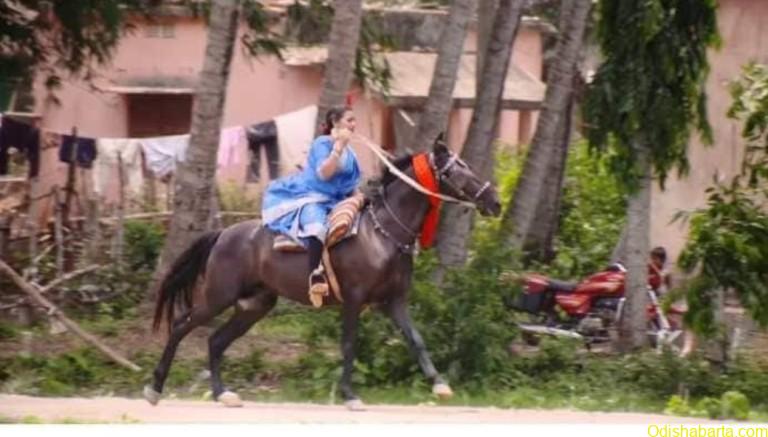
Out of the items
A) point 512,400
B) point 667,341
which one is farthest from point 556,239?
point 512,400

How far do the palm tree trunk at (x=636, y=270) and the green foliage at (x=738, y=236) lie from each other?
3.03 feet

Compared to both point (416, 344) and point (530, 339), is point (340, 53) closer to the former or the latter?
point (530, 339)

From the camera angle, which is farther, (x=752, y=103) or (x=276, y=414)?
(x=752, y=103)

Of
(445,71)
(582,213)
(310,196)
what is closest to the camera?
(310,196)

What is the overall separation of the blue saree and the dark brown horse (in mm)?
197

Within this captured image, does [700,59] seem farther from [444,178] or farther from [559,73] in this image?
[444,178]

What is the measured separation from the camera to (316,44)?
22734mm

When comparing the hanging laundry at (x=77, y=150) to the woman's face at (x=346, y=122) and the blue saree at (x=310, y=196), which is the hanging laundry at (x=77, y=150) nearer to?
the blue saree at (x=310, y=196)

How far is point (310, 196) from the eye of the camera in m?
12.3

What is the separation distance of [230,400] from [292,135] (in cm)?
875

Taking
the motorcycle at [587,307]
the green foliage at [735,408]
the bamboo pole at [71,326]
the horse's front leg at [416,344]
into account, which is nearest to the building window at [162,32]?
the motorcycle at [587,307]

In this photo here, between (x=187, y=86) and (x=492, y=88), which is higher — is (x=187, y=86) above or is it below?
below

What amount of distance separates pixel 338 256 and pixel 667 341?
13.1 ft

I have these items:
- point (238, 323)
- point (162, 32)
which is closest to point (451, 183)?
point (238, 323)
